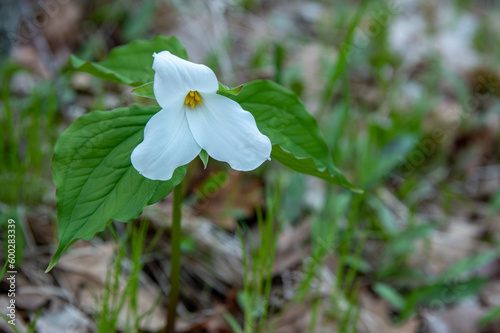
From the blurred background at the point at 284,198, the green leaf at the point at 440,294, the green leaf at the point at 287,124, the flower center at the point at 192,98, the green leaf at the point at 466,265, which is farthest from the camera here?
the green leaf at the point at 466,265

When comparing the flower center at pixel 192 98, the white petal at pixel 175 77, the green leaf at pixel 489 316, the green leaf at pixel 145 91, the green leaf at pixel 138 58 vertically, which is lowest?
the green leaf at pixel 489 316

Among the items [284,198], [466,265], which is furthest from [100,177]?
[466,265]

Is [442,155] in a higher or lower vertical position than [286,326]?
lower

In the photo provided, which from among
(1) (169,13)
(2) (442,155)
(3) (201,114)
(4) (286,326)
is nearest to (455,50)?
(2) (442,155)

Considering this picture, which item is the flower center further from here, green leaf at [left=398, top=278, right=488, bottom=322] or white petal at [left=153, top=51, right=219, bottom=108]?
green leaf at [left=398, top=278, right=488, bottom=322]

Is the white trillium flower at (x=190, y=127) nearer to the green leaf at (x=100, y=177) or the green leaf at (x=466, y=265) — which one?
the green leaf at (x=100, y=177)

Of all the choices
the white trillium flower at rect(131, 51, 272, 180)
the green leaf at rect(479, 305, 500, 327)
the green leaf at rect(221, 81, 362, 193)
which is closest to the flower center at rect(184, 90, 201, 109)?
the white trillium flower at rect(131, 51, 272, 180)

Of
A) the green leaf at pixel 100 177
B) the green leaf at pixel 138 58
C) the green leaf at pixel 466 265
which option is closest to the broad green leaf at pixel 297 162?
the green leaf at pixel 100 177

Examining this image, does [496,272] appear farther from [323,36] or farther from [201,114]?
[323,36]
